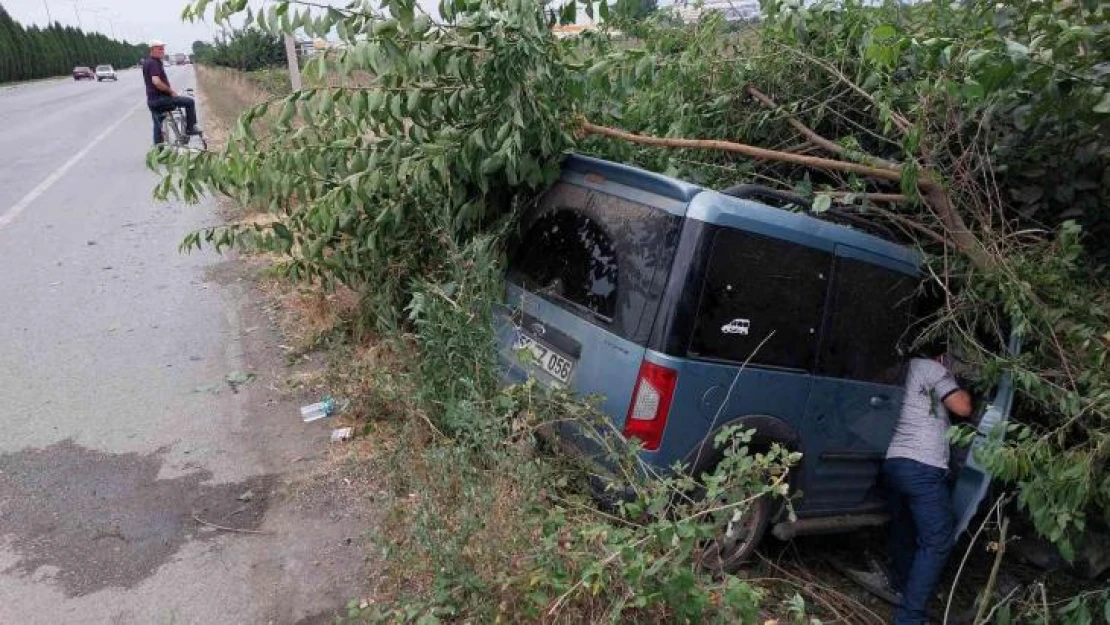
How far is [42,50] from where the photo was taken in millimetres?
60531

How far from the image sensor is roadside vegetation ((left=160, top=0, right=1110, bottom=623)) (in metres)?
2.84

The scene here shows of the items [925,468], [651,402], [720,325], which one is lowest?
[925,468]

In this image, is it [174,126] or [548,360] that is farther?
[174,126]

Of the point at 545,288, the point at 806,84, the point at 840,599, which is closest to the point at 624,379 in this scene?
the point at 545,288

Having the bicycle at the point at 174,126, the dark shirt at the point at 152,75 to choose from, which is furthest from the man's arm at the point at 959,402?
the dark shirt at the point at 152,75

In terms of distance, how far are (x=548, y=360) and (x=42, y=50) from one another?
71.9 metres

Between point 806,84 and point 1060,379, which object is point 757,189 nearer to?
point 806,84

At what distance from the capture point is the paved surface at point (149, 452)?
325 centimetres

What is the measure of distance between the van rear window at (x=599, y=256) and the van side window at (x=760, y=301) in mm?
227

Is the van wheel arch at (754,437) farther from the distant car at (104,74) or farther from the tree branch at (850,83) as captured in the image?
the distant car at (104,74)

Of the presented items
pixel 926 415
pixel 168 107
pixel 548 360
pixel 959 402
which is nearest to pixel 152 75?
pixel 168 107

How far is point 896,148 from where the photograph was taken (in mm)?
4664

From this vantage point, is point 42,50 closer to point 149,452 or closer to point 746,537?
point 149,452

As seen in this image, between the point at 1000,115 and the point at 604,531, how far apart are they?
312 centimetres
